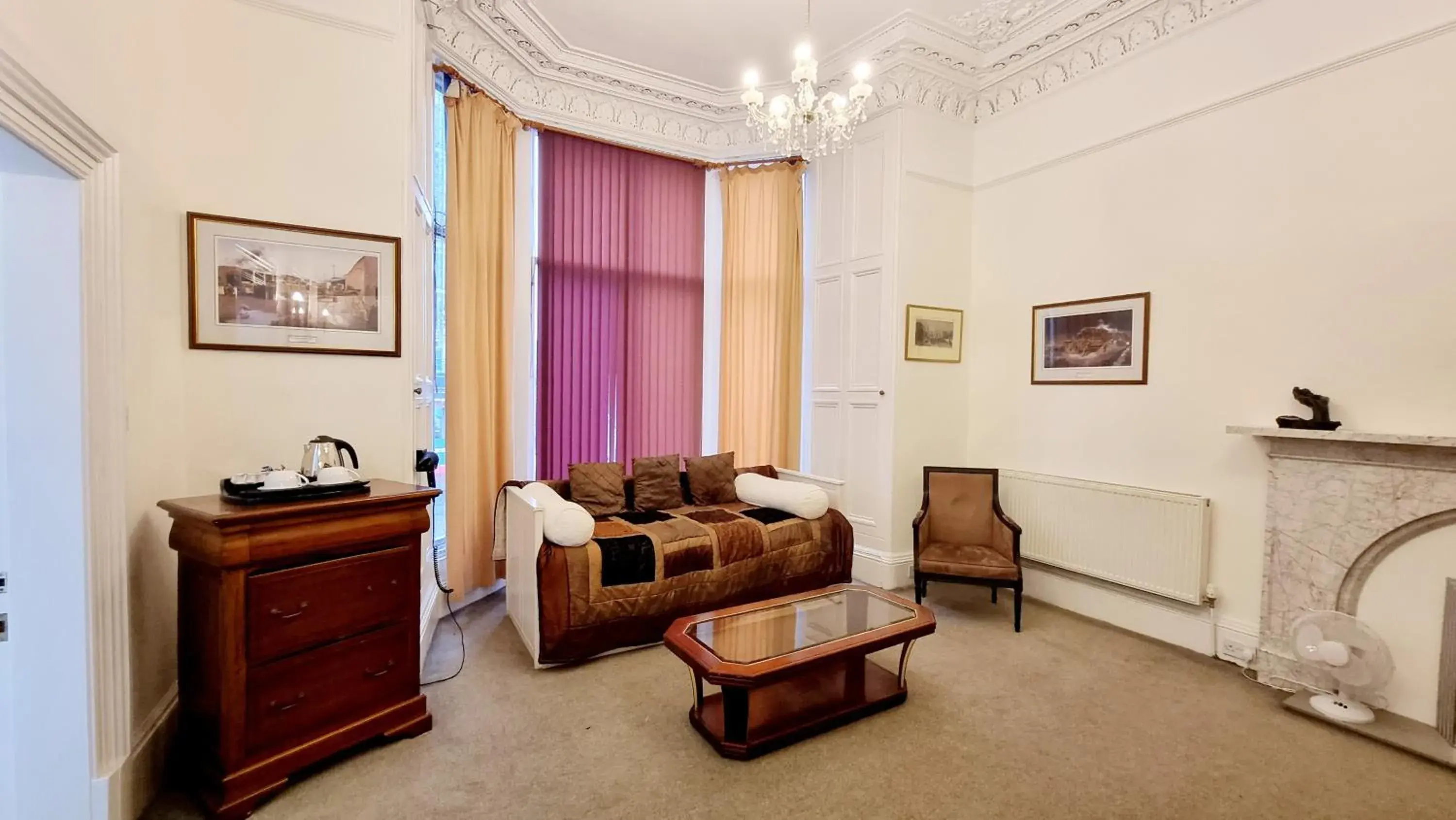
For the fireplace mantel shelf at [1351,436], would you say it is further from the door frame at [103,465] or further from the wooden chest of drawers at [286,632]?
the door frame at [103,465]

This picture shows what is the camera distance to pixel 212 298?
2.26m

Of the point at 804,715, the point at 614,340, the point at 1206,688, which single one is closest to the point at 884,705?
the point at 804,715

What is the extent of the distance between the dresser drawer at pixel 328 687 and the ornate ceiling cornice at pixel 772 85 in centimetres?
311

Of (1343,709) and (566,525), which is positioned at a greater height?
(566,525)

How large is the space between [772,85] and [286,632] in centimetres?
455

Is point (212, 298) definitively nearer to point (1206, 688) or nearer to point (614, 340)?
point (614, 340)

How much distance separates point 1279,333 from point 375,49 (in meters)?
4.52

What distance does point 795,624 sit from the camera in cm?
259

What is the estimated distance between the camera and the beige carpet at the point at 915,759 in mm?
1940

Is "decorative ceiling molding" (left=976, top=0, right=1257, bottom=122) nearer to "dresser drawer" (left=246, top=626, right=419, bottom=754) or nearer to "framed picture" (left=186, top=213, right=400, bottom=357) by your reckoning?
"framed picture" (left=186, top=213, right=400, bottom=357)

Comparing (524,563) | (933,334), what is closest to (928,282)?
(933,334)

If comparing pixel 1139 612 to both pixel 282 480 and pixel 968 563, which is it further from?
pixel 282 480

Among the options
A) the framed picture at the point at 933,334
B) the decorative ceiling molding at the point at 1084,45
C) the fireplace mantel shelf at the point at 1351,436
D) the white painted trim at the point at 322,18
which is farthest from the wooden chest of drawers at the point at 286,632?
the decorative ceiling molding at the point at 1084,45

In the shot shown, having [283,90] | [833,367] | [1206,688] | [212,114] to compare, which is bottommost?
[1206,688]
